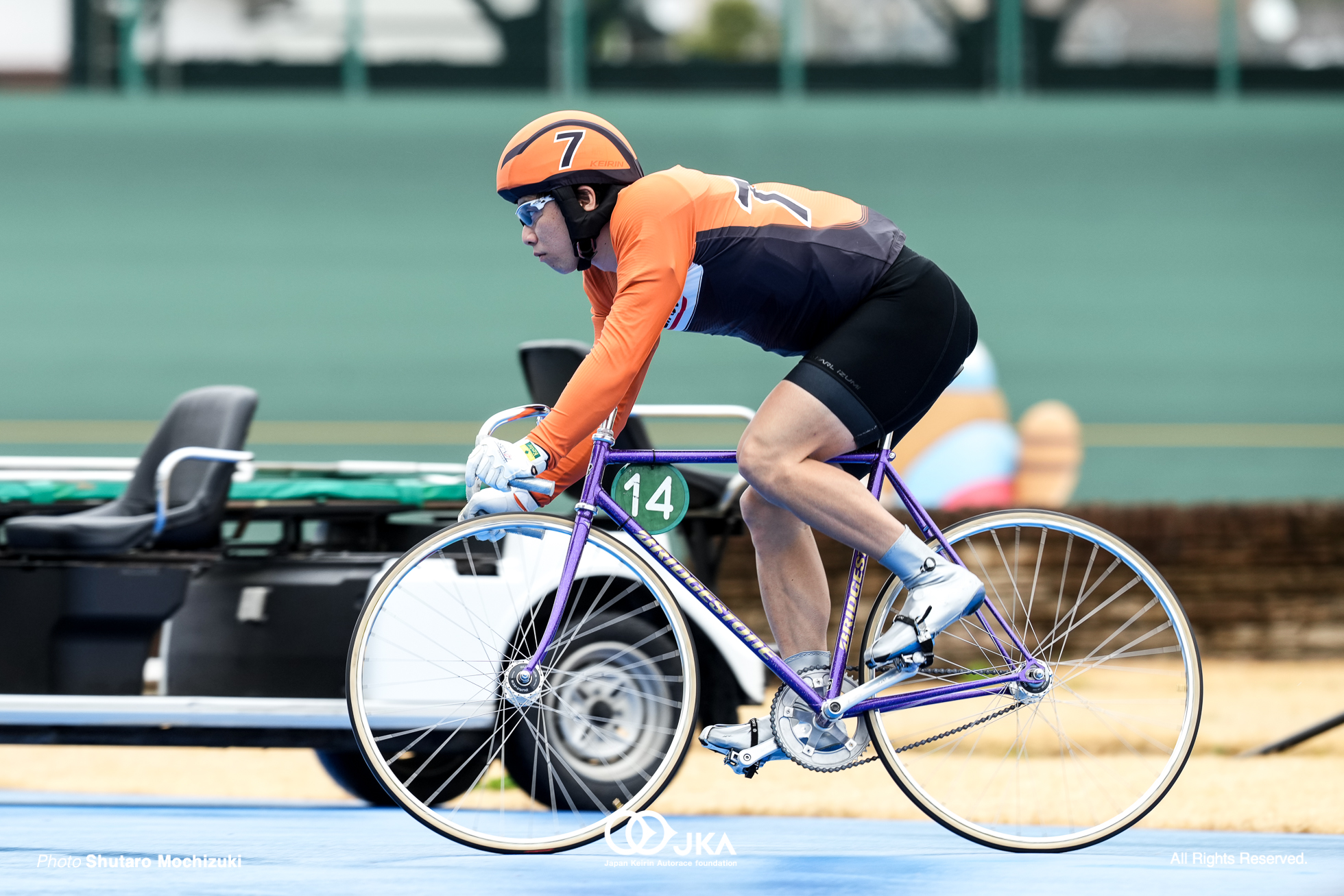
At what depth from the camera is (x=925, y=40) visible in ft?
49.3

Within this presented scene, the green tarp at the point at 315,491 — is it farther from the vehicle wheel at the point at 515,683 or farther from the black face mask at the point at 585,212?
the black face mask at the point at 585,212

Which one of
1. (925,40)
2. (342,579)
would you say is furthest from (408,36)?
(342,579)

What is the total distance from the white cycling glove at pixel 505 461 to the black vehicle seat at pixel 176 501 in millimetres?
1941

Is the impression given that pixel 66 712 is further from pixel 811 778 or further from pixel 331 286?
pixel 331 286

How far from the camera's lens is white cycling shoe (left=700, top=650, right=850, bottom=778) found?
326cm

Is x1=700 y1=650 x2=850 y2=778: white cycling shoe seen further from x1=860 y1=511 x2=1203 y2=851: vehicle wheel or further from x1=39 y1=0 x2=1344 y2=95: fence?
x1=39 y1=0 x2=1344 y2=95: fence

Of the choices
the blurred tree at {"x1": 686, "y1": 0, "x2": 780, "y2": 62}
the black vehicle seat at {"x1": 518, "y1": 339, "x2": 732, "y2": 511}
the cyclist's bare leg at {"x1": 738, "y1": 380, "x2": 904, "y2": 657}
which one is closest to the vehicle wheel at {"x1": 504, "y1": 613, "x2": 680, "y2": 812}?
the black vehicle seat at {"x1": 518, "y1": 339, "x2": 732, "y2": 511}

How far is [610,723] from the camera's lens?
14.3ft

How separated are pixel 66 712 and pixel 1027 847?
283 cm

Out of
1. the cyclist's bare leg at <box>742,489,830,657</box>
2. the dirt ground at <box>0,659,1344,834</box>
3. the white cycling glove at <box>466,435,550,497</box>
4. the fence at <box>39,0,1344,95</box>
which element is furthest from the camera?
the fence at <box>39,0,1344,95</box>

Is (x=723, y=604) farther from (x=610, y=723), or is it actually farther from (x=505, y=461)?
(x=610, y=723)

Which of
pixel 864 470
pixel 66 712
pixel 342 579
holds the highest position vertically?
pixel 864 470

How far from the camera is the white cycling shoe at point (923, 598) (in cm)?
319

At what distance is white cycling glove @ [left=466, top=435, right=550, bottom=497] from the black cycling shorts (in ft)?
1.99
